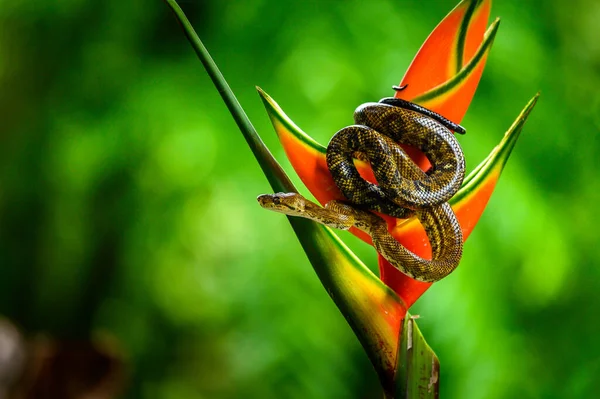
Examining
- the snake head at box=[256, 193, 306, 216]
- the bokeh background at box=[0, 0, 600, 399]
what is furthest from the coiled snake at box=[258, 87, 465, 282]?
the bokeh background at box=[0, 0, 600, 399]

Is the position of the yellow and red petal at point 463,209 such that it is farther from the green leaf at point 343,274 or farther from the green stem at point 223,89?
the green stem at point 223,89

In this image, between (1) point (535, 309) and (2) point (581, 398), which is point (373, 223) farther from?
(2) point (581, 398)

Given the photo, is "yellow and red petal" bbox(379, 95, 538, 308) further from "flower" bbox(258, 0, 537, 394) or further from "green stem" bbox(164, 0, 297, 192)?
"green stem" bbox(164, 0, 297, 192)

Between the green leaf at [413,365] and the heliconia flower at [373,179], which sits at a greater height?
the heliconia flower at [373,179]

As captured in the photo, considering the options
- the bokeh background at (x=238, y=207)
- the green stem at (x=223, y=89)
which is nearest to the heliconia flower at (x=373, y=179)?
the green stem at (x=223, y=89)

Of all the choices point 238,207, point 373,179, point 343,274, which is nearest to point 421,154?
point 373,179

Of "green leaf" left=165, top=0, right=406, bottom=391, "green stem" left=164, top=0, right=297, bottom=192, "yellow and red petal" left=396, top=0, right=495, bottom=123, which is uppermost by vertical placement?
"yellow and red petal" left=396, top=0, right=495, bottom=123

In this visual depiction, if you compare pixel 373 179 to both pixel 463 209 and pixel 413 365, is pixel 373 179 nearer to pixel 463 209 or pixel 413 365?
pixel 463 209

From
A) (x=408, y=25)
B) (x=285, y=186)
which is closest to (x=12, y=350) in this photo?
(x=285, y=186)
